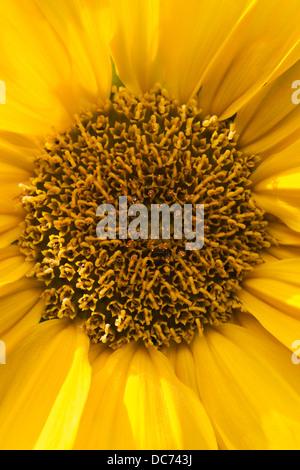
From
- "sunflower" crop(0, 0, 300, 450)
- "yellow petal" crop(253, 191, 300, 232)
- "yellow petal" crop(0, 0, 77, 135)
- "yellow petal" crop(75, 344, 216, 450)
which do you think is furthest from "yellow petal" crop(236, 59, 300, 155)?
"yellow petal" crop(75, 344, 216, 450)

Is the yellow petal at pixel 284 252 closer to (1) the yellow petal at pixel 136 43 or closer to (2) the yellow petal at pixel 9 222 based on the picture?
(1) the yellow petal at pixel 136 43

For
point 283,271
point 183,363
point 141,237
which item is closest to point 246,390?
point 183,363

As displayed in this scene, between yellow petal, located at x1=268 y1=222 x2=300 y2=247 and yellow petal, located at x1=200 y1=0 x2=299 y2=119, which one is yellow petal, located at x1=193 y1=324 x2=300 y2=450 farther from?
yellow petal, located at x1=200 y1=0 x2=299 y2=119

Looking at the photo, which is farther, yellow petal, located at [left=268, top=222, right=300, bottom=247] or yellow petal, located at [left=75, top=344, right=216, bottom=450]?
yellow petal, located at [left=268, top=222, right=300, bottom=247]

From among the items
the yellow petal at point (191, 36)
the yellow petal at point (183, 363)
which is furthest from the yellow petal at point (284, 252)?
the yellow petal at point (191, 36)

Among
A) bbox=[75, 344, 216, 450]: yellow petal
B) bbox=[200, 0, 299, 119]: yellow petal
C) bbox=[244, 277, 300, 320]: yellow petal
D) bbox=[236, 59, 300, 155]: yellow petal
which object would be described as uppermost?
bbox=[200, 0, 299, 119]: yellow petal

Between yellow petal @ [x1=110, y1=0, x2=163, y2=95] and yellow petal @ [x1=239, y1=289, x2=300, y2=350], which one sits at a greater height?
yellow petal @ [x1=110, y1=0, x2=163, y2=95]
